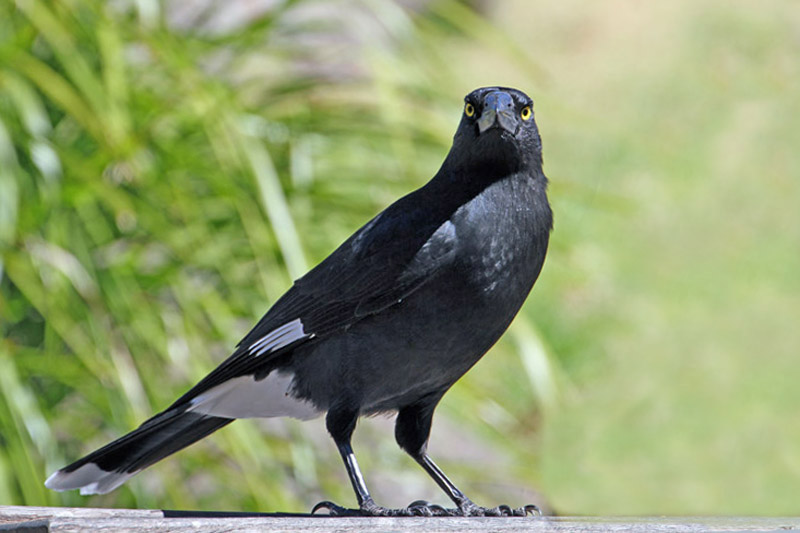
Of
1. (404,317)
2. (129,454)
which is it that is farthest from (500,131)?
(129,454)

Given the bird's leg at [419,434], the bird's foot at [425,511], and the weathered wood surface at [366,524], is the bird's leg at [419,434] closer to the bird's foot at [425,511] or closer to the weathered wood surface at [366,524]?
the bird's foot at [425,511]

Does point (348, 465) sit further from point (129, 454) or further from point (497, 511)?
point (129, 454)

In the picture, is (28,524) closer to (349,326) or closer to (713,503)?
(349,326)

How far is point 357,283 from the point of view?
222 centimetres

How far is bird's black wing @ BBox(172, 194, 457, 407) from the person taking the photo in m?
2.15

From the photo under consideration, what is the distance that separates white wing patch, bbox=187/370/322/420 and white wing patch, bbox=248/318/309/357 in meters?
0.06

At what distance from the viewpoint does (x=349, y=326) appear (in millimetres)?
2221

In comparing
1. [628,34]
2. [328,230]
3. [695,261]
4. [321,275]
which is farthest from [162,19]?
[628,34]

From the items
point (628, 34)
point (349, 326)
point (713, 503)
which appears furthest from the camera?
point (628, 34)

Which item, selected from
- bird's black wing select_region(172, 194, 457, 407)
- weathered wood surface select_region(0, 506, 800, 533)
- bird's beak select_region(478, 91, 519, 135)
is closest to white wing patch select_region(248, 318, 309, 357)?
bird's black wing select_region(172, 194, 457, 407)

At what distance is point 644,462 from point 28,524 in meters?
4.66

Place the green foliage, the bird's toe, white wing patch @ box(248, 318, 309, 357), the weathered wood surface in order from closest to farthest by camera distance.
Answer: the weathered wood surface, the bird's toe, white wing patch @ box(248, 318, 309, 357), the green foliage

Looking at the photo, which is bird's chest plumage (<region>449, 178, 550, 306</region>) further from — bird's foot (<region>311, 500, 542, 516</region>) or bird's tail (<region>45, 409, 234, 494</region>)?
bird's tail (<region>45, 409, 234, 494</region>)

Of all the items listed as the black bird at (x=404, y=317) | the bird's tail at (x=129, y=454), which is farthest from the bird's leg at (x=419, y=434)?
the bird's tail at (x=129, y=454)
